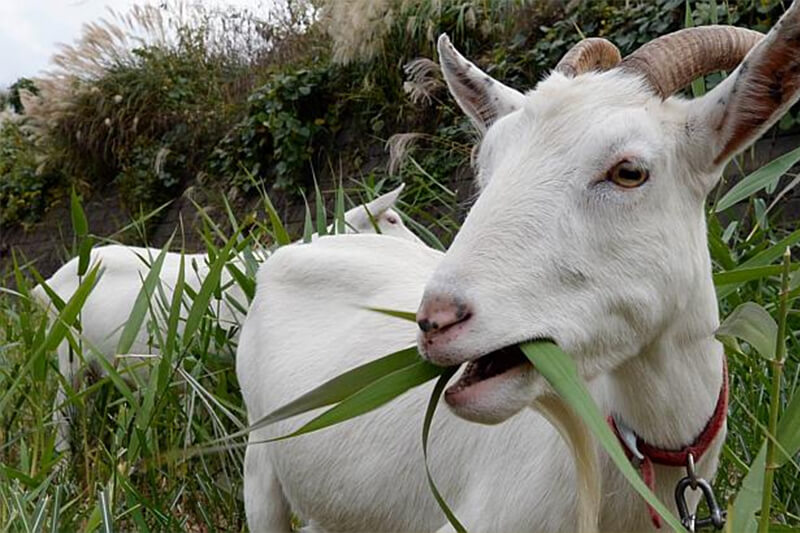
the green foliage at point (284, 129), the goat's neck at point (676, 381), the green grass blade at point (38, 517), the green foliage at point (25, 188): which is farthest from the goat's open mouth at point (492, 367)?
the green foliage at point (25, 188)

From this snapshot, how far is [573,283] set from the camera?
1.54m

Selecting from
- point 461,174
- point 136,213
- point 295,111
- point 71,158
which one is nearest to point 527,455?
point 461,174

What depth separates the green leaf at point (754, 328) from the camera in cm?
109

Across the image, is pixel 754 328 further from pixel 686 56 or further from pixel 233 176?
pixel 233 176

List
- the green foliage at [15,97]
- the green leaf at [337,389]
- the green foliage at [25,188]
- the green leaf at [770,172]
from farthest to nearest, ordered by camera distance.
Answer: the green foliage at [15,97], the green foliage at [25,188], the green leaf at [770,172], the green leaf at [337,389]

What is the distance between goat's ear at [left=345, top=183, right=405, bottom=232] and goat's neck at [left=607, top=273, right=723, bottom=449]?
245 cm

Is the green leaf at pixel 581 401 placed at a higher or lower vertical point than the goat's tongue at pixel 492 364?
higher

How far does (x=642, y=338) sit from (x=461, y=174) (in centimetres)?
474

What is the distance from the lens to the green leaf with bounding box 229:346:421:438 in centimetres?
127

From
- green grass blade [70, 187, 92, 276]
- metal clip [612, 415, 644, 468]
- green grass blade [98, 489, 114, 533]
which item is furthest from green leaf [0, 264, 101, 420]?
metal clip [612, 415, 644, 468]

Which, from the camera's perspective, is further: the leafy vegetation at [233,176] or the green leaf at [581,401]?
the leafy vegetation at [233,176]

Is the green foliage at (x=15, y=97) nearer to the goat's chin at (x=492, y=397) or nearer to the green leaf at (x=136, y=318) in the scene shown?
the green leaf at (x=136, y=318)

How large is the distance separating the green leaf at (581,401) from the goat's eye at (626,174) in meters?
0.32

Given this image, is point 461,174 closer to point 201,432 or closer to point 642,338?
point 201,432
